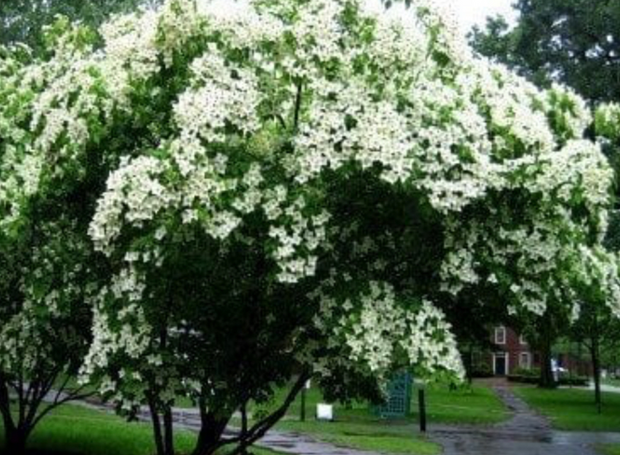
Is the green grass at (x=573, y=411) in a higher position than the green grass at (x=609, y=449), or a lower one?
higher

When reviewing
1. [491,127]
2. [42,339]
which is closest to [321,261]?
[491,127]

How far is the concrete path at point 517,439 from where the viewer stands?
27767 millimetres

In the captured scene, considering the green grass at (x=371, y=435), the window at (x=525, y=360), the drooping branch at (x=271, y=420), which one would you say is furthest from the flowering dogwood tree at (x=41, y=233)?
the window at (x=525, y=360)

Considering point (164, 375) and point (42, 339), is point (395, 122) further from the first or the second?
point (42, 339)

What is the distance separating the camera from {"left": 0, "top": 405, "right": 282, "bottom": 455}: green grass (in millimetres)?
19748

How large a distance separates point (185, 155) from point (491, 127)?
321cm

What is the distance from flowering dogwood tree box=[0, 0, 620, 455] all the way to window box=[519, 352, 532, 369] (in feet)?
362

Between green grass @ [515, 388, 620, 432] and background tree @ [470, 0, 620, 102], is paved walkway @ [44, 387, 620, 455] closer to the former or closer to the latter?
green grass @ [515, 388, 620, 432]

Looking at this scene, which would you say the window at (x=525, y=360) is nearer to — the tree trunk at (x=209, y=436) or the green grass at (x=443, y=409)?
the green grass at (x=443, y=409)

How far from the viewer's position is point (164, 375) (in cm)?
1013

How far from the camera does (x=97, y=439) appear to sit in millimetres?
20766

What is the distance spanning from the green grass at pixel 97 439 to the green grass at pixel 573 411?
859 inches

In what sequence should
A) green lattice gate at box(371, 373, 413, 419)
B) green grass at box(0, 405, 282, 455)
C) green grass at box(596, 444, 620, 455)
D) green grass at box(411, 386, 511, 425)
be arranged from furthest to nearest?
green grass at box(411, 386, 511, 425) < green lattice gate at box(371, 373, 413, 419) < green grass at box(596, 444, 620, 455) < green grass at box(0, 405, 282, 455)

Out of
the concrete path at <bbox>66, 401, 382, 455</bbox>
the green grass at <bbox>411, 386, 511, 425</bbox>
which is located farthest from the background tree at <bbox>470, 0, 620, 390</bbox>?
the concrete path at <bbox>66, 401, 382, 455</bbox>
